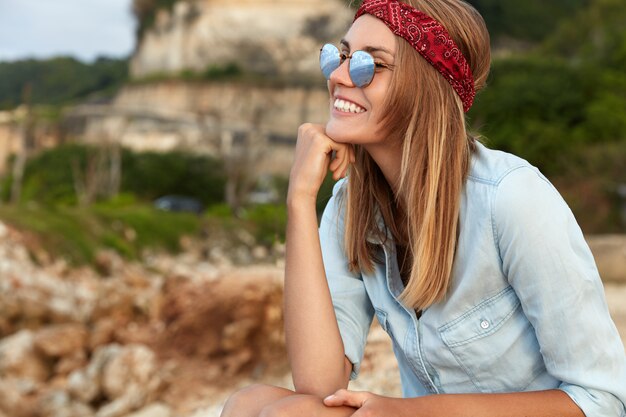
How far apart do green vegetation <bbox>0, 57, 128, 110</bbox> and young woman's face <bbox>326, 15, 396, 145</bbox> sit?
2274 inches

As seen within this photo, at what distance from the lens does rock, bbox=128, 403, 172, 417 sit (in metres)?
5.78

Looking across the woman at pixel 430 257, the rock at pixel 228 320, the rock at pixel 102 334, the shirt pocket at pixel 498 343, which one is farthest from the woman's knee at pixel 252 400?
the rock at pixel 102 334

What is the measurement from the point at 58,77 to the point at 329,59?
61.7 metres

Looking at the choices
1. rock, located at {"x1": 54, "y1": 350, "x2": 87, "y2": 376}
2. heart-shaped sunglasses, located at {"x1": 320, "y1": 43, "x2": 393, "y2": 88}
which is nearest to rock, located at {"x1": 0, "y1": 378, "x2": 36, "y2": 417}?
rock, located at {"x1": 54, "y1": 350, "x2": 87, "y2": 376}

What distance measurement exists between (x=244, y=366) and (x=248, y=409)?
16.4ft

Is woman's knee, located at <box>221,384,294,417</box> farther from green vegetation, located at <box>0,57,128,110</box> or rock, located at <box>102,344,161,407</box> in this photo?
green vegetation, located at <box>0,57,128,110</box>

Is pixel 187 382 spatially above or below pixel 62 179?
above

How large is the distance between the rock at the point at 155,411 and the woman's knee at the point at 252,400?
13.5ft

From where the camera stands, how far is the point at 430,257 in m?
1.74

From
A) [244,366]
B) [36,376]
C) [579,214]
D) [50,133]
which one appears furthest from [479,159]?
[50,133]

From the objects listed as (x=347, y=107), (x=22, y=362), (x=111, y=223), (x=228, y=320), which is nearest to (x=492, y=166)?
(x=347, y=107)

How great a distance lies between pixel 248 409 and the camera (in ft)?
5.79

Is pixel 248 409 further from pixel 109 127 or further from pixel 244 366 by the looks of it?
pixel 109 127

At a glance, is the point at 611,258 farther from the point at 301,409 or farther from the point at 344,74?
the point at 301,409
